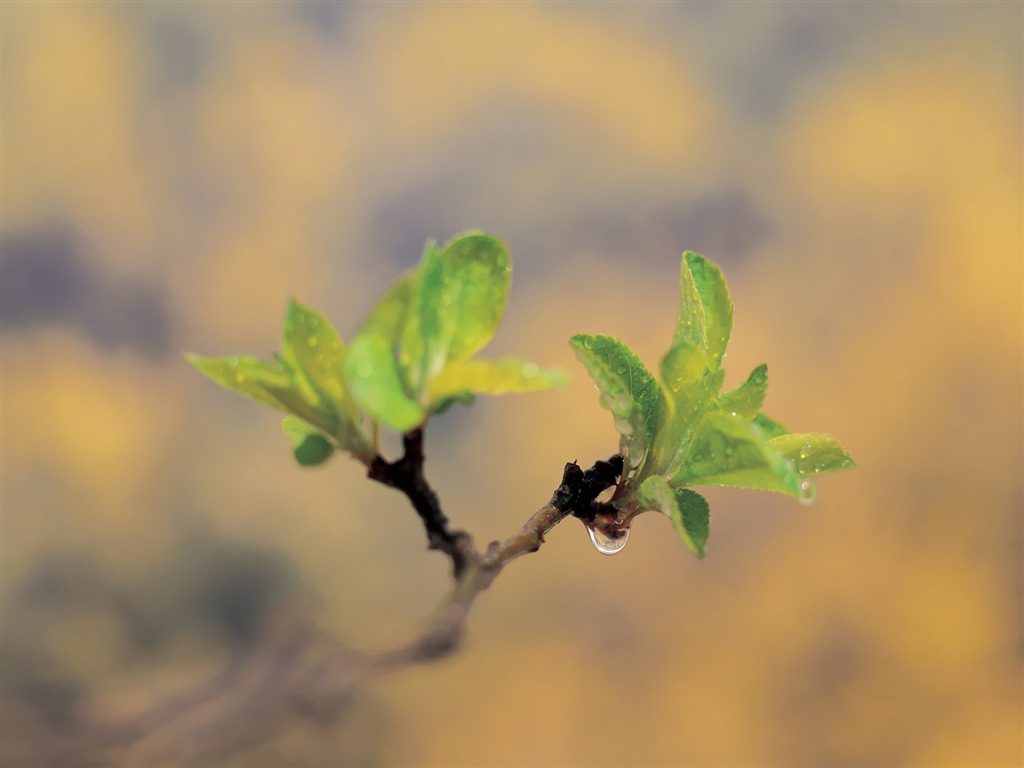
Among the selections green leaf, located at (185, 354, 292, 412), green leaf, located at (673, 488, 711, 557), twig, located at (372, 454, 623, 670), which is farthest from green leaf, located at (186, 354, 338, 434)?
green leaf, located at (673, 488, 711, 557)

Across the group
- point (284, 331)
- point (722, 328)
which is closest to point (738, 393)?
point (722, 328)

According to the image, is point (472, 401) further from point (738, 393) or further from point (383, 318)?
point (738, 393)

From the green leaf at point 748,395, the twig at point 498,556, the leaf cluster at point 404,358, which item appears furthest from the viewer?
the green leaf at point 748,395

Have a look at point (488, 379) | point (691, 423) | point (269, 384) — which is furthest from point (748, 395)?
point (269, 384)

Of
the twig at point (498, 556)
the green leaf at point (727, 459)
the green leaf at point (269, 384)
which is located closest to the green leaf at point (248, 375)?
the green leaf at point (269, 384)

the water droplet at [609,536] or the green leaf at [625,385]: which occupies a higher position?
the green leaf at [625,385]

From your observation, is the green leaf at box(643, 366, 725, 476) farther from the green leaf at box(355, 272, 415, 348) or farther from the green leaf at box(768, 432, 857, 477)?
the green leaf at box(355, 272, 415, 348)

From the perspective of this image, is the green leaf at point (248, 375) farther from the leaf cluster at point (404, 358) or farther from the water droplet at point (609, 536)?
the water droplet at point (609, 536)

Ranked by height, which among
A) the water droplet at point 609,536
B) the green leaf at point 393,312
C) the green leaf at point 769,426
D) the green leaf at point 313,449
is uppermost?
the green leaf at point 393,312
